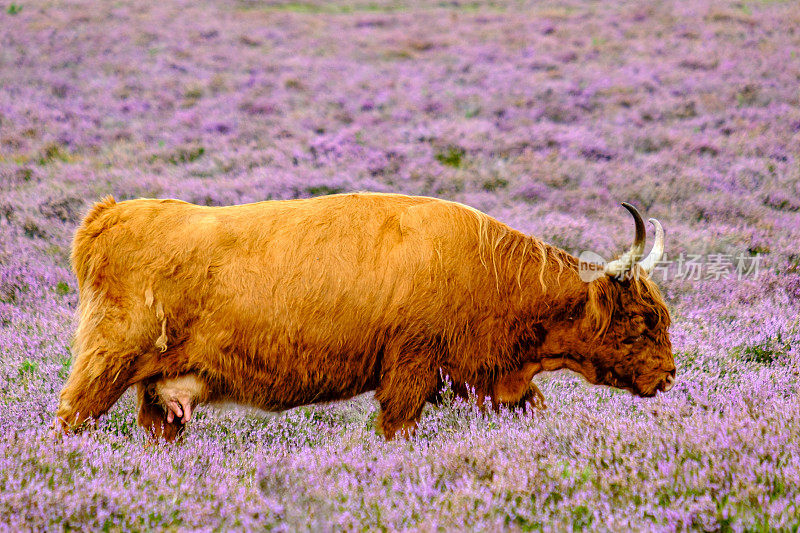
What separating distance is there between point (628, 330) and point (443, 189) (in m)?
5.35

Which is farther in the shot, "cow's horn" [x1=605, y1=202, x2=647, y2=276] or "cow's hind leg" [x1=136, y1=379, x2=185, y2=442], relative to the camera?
"cow's hind leg" [x1=136, y1=379, x2=185, y2=442]

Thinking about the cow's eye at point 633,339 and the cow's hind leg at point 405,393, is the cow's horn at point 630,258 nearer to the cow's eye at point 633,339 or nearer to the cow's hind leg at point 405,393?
the cow's eye at point 633,339

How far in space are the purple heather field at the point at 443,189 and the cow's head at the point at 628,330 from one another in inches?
7.7

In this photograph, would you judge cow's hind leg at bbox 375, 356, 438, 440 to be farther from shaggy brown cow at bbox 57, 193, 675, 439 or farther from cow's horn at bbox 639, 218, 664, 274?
cow's horn at bbox 639, 218, 664, 274

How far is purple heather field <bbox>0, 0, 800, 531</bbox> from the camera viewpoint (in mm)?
2762

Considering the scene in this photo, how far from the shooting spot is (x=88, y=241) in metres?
3.75

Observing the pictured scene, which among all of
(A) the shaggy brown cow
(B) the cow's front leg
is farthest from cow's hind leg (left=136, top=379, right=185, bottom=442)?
(B) the cow's front leg

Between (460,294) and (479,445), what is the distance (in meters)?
0.79

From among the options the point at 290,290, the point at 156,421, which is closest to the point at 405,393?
the point at 290,290

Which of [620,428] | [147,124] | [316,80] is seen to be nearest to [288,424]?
[620,428]

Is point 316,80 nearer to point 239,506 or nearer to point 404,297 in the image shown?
point 404,297

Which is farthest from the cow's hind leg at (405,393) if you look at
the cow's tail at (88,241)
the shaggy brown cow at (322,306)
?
the cow's tail at (88,241)

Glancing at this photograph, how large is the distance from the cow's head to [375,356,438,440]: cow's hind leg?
918 millimetres

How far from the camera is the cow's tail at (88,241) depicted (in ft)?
12.1
